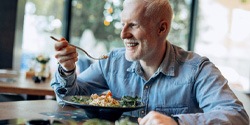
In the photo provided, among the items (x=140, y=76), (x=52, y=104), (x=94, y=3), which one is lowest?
(x=52, y=104)

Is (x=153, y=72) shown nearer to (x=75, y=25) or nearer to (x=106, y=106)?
(x=106, y=106)

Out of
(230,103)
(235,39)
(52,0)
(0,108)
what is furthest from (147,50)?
(235,39)

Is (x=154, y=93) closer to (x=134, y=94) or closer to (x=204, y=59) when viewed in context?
(x=134, y=94)

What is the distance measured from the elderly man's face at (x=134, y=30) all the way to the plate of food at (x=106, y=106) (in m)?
0.22

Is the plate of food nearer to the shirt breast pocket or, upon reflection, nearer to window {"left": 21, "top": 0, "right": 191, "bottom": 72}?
the shirt breast pocket

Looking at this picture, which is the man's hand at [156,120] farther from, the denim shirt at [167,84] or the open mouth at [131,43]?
the open mouth at [131,43]

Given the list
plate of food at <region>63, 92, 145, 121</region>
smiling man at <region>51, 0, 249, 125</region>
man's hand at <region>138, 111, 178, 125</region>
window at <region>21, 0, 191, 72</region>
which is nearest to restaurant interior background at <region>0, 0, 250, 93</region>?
window at <region>21, 0, 191, 72</region>

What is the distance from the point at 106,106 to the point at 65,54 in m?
0.29

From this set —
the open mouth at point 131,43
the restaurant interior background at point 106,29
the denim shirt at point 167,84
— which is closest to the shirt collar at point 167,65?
the denim shirt at point 167,84

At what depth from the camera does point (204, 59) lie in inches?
79.0

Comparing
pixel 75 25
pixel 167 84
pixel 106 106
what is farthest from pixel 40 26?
pixel 106 106

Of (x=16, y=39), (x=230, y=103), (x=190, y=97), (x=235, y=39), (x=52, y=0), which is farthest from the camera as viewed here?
(x=235, y=39)

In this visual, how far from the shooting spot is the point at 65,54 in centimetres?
182

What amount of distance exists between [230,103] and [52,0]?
13.9 feet
